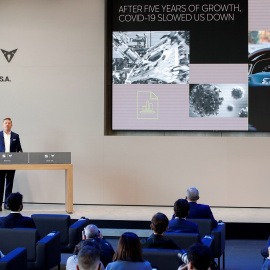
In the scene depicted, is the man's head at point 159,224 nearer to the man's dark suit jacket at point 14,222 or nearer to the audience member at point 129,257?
the audience member at point 129,257

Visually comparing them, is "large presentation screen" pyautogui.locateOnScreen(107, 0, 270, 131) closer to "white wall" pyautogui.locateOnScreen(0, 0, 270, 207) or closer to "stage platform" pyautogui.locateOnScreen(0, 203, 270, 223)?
"white wall" pyautogui.locateOnScreen(0, 0, 270, 207)

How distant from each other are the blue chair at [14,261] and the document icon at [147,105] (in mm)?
5674

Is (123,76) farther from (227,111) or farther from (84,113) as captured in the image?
(227,111)

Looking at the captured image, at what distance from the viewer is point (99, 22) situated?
9844mm

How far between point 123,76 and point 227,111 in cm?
194

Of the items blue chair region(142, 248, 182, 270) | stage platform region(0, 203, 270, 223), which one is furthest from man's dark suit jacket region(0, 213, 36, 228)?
stage platform region(0, 203, 270, 223)

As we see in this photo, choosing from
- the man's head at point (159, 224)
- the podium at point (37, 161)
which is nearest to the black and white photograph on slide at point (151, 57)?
the podium at point (37, 161)

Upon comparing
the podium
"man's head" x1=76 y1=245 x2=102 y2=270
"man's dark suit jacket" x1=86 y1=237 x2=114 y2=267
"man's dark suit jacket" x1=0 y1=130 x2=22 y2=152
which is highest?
"man's dark suit jacket" x1=0 y1=130 x2=22 y2=152

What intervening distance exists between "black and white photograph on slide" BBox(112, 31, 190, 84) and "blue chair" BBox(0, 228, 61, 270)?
510 centimetres

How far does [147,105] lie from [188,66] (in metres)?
0.99

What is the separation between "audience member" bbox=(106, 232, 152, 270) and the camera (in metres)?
3.53

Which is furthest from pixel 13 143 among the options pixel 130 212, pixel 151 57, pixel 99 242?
pixel 99 242

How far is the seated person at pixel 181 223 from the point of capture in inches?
201

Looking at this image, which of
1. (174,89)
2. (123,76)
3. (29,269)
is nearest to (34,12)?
(123,76)
